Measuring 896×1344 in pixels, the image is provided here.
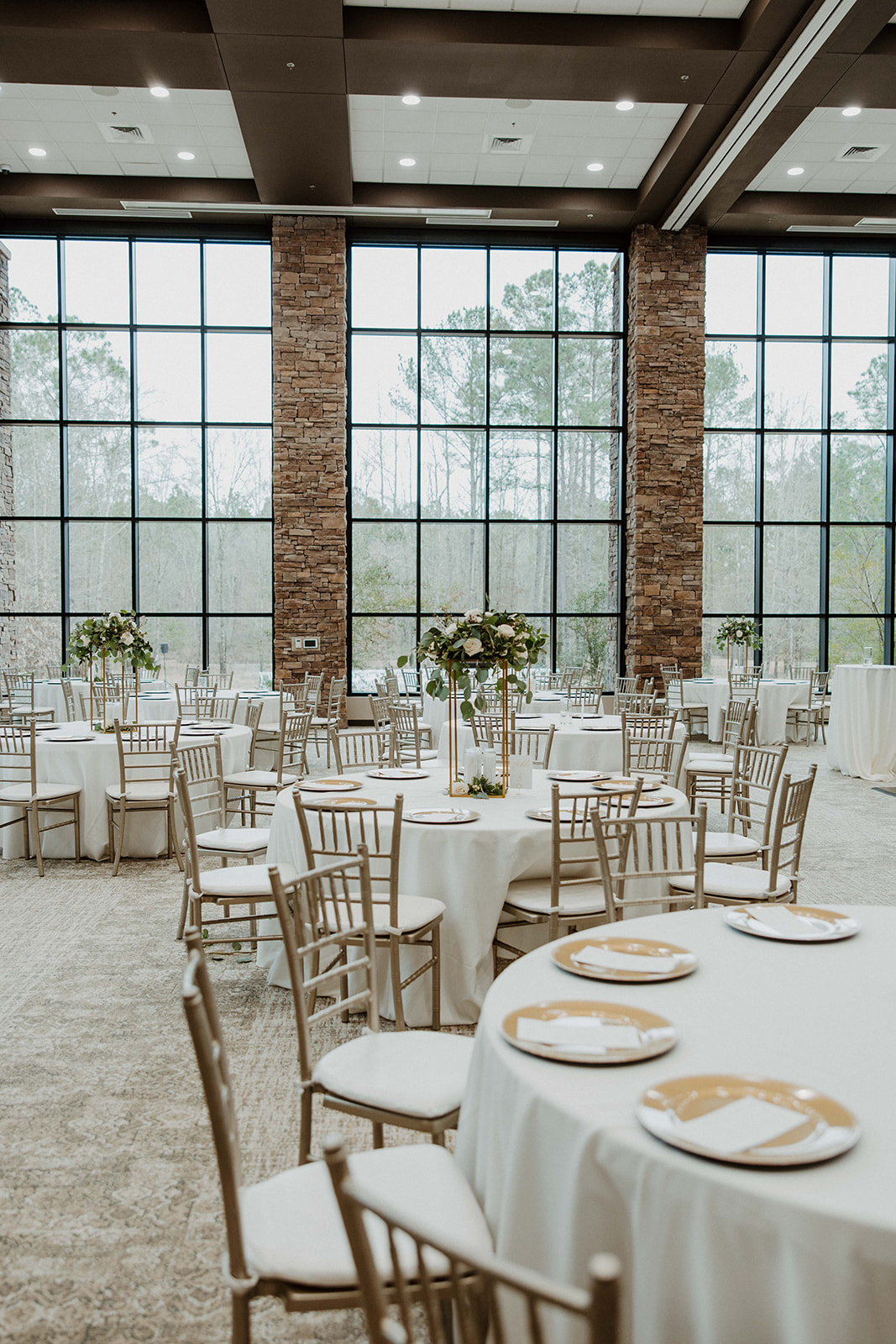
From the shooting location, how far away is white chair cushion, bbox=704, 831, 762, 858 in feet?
14.2

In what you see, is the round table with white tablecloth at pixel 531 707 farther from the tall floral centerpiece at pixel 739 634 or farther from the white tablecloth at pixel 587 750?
the tall floral centerpiece at pixel 739 634

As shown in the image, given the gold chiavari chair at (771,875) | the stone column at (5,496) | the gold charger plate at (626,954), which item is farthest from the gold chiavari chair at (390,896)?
the stone column at (5,496)

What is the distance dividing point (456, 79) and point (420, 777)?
23.1 feet

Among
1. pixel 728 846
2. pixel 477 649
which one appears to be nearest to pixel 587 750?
pixel 728 846

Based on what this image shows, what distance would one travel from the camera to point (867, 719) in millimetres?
9742

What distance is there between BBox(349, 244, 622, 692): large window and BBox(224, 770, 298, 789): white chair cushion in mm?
6118

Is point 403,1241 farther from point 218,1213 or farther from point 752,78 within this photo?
point 752,78

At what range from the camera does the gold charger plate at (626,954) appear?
6.62 feet

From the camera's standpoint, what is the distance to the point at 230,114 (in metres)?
9.88

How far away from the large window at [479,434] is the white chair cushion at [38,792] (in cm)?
676

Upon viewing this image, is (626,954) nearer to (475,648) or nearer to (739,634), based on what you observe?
(475,648)

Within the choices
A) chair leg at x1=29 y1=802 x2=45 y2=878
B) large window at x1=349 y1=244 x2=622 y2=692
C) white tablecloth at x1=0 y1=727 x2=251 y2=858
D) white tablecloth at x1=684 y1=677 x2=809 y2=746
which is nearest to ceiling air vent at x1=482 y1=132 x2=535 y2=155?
large window at x1=349 y1=244 x2=622 y2=692

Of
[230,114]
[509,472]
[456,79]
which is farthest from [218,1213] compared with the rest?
[509,472]

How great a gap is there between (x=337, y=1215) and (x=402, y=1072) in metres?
0.50
